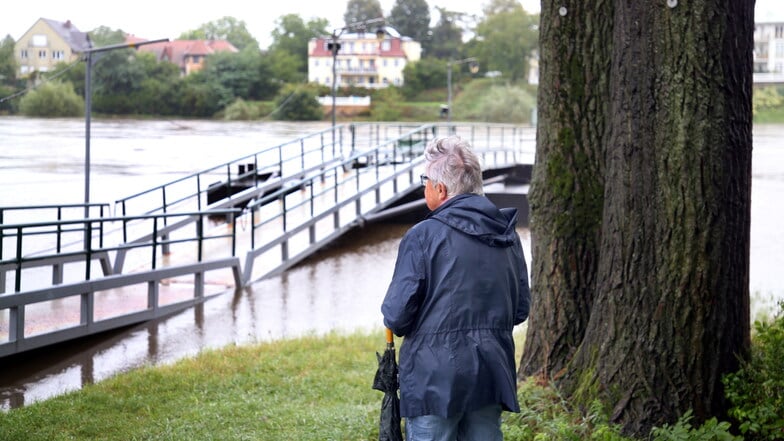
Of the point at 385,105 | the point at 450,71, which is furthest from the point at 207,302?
the point at 450,71

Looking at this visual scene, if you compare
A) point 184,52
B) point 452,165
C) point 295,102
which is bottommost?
point 452,165

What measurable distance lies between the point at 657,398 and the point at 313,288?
9.85 metres

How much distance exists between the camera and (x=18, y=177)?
19875 millimetres

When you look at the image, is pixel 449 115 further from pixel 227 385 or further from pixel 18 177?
pixel 227 385

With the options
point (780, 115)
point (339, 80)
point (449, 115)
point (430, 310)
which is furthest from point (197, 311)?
point (780, 115)

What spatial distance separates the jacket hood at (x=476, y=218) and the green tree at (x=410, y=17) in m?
36.2

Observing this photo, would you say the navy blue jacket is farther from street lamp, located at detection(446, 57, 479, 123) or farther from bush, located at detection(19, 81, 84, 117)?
street lamp, located at detection(446, 57, 479, 123)

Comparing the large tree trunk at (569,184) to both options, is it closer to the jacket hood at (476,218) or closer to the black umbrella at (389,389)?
the black umbrella at (389,389)

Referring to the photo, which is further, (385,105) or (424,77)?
(424,77)

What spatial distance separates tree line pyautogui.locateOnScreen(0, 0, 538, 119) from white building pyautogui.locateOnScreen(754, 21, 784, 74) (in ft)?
31.6

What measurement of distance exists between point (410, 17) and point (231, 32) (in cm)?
980

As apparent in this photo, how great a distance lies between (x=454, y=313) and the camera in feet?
11.5

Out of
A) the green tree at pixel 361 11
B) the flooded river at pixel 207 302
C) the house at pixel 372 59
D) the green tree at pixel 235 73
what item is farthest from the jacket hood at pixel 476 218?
the green tree at pixel 361 11

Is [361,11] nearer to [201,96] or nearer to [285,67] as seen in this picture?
[285,67]
